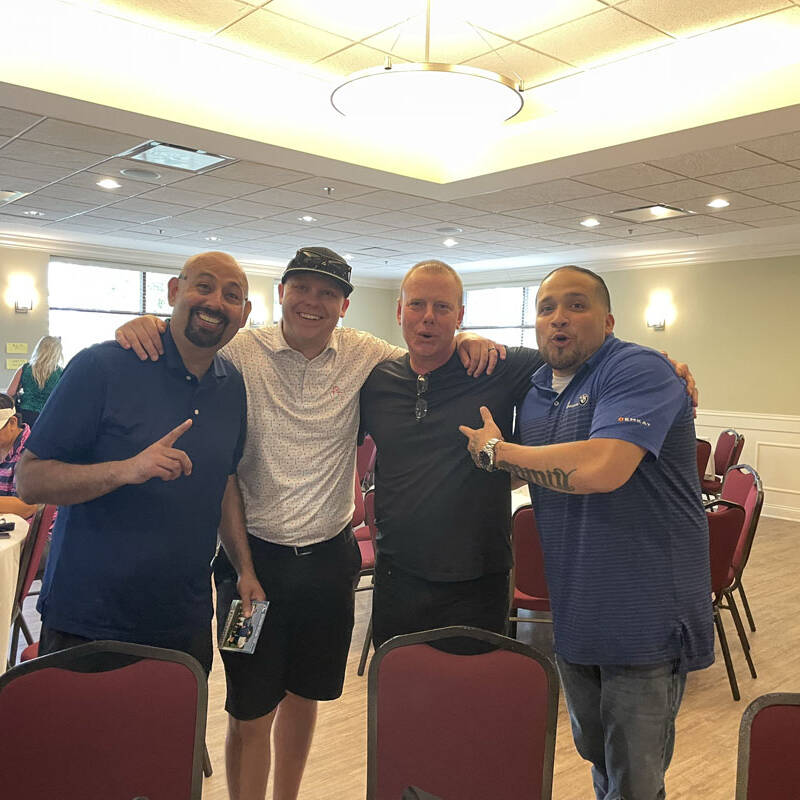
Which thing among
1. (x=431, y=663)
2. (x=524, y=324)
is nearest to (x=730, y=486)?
(x=431, y=663)

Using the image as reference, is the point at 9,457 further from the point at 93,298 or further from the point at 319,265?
the point at 93,298

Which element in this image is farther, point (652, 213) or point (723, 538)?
point (652, 213)

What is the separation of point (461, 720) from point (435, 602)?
0.48m

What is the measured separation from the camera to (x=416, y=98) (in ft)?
13.1

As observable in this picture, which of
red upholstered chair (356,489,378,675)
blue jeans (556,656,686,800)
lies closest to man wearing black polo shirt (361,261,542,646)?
blue jeans (556,656,686,800)

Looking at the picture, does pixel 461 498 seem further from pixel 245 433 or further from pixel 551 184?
pixel 551 184

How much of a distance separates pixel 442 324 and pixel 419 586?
0.80 metres

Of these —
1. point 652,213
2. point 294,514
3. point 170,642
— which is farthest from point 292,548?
point 652,213

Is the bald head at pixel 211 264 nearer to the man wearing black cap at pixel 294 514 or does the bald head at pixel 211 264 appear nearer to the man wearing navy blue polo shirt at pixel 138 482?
the man wearing navy blue polo shirt at pixel 138 482

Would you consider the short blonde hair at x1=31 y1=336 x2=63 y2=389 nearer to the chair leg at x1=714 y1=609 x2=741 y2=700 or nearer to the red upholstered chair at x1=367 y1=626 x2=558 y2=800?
the chair leg at x1=714 y1=609 x2=741 y2=700

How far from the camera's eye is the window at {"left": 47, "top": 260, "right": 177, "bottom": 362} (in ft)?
36.4

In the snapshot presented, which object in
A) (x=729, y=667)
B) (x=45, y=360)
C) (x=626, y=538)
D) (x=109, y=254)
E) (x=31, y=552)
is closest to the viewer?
(x=626, y=538)

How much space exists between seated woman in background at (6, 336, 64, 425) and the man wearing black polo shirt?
5.45m

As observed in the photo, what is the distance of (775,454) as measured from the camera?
9227mm
